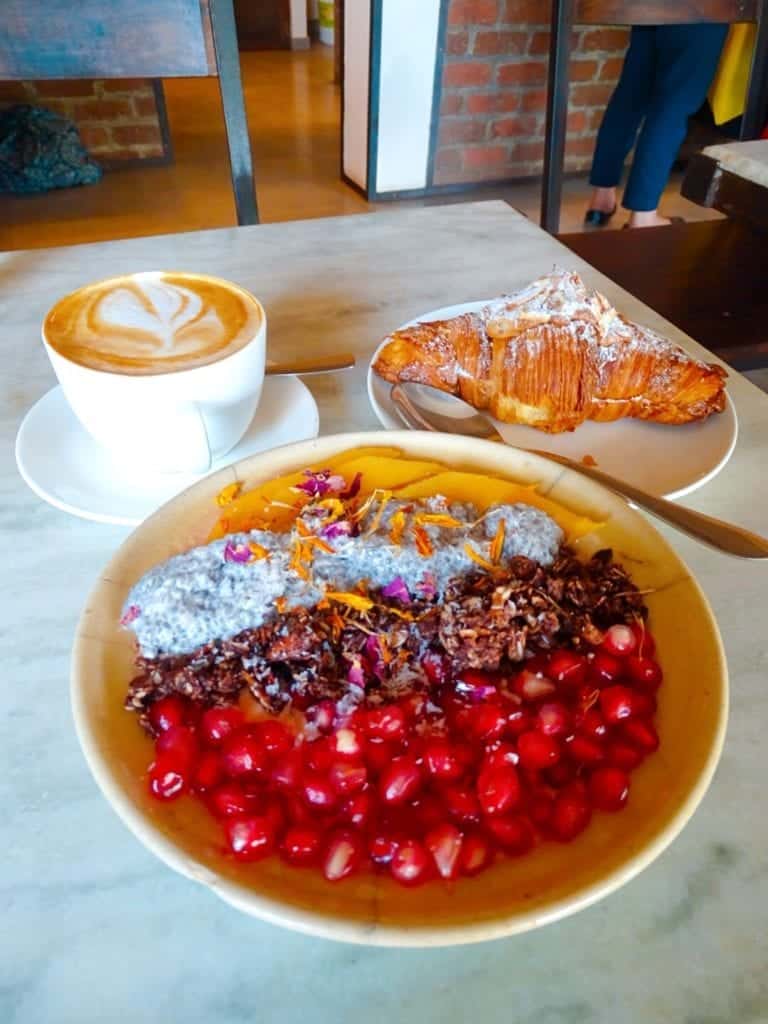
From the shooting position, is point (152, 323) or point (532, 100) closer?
point (152, 323)

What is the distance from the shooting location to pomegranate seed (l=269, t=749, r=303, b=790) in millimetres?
451

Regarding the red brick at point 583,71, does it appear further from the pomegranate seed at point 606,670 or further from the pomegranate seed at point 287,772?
the pomegranate seed at point 287,772

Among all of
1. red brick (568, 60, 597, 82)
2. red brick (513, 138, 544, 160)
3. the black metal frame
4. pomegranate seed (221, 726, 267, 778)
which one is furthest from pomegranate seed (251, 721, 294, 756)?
red brick (568, 60, 597, 82)

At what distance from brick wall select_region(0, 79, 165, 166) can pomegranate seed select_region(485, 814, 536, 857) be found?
380cm

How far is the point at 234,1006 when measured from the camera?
1.32ft

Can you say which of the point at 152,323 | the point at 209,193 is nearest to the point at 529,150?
the point at 209,193

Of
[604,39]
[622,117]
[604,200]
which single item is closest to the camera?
[622,117]

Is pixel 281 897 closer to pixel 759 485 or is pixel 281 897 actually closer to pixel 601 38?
pixel 759 485

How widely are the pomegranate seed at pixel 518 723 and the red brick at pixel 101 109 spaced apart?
149 inches

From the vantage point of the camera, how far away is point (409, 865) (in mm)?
396

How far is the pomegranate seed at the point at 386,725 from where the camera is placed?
0.46 metres

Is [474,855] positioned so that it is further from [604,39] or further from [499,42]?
[604,39]

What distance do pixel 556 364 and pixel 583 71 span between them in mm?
3075

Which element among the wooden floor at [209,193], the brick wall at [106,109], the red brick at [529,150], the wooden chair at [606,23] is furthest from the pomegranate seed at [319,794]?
the brick wall at [106,109]
